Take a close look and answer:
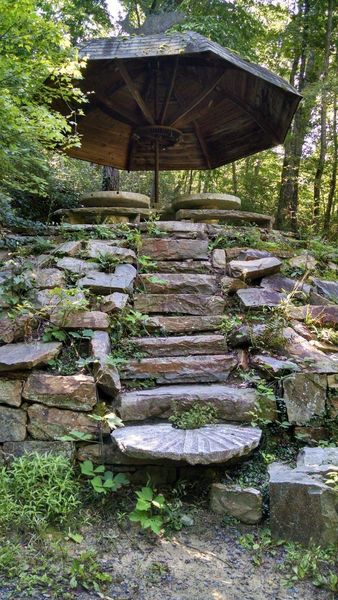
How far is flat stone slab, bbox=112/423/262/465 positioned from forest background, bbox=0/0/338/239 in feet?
9.26

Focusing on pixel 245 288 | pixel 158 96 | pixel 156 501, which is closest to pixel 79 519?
pixel 156 501

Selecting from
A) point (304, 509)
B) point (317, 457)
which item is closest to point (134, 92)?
point (317, 457)

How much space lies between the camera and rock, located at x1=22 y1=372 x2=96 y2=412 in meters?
2.64

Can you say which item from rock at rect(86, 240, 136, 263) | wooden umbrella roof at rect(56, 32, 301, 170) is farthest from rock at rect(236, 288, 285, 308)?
wooden umbrella roof at rect(56, 32, 301, 170)

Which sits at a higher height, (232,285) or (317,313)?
(232,285)

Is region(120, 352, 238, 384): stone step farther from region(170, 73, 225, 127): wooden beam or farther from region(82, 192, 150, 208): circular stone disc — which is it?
region(170, 73, 225, 127): wooden beam

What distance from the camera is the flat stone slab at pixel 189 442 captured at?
2197mm

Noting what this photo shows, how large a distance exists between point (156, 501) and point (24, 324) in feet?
4.94

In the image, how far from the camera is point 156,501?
2273mm

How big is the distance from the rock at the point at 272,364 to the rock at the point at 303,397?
119 mm

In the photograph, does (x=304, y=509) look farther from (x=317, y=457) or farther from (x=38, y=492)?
(x=38, y=492)

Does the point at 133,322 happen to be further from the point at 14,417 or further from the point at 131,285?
the point at 14,417

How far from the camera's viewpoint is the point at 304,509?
2.12 m

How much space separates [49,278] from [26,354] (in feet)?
→ 3.10
